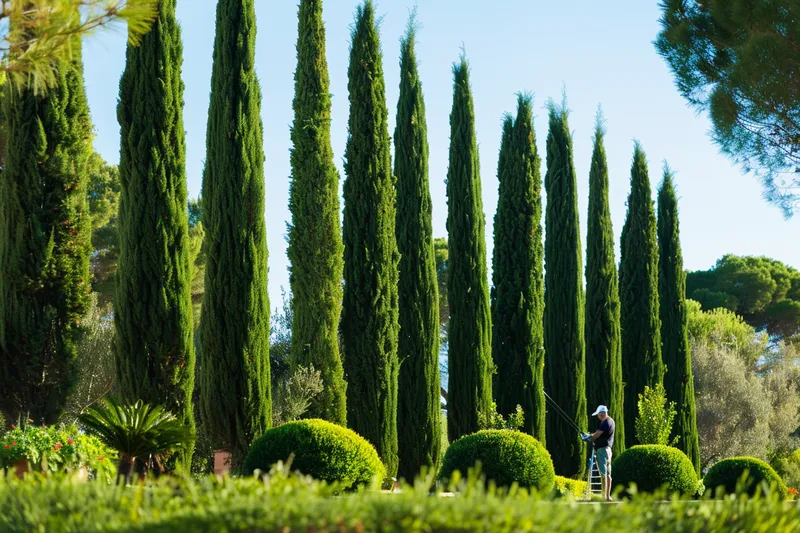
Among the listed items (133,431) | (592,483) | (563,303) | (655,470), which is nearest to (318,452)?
(133,431)

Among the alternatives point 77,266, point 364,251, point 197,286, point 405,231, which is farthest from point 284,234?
point 197,286

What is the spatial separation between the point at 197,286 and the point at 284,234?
7.06m

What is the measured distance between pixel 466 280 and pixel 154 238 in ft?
24.3

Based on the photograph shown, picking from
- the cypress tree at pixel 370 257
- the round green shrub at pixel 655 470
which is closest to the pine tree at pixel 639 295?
the round green shrub at pixel 655 470

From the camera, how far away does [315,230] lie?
15625mm

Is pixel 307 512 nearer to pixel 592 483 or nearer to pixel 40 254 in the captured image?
pixel 40 254

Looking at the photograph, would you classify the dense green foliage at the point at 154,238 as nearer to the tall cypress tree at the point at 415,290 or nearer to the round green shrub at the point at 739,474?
the tall cypress tree at the point at 415,290

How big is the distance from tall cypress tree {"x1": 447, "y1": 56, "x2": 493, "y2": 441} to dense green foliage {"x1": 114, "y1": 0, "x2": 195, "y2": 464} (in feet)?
21.1

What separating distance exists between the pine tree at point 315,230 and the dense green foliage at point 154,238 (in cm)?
268

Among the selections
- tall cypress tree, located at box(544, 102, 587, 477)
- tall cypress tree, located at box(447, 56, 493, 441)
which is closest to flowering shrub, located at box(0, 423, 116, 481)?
tall cypress tree, located at box(447, 56, 493, 441)

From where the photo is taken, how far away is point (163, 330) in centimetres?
1274

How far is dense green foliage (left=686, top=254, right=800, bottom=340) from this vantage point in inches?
1390

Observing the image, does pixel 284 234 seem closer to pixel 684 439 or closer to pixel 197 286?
pixel 197 286

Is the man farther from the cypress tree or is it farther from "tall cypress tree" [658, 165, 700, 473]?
"tall cypress tree" [658, 165, 700, 473]
